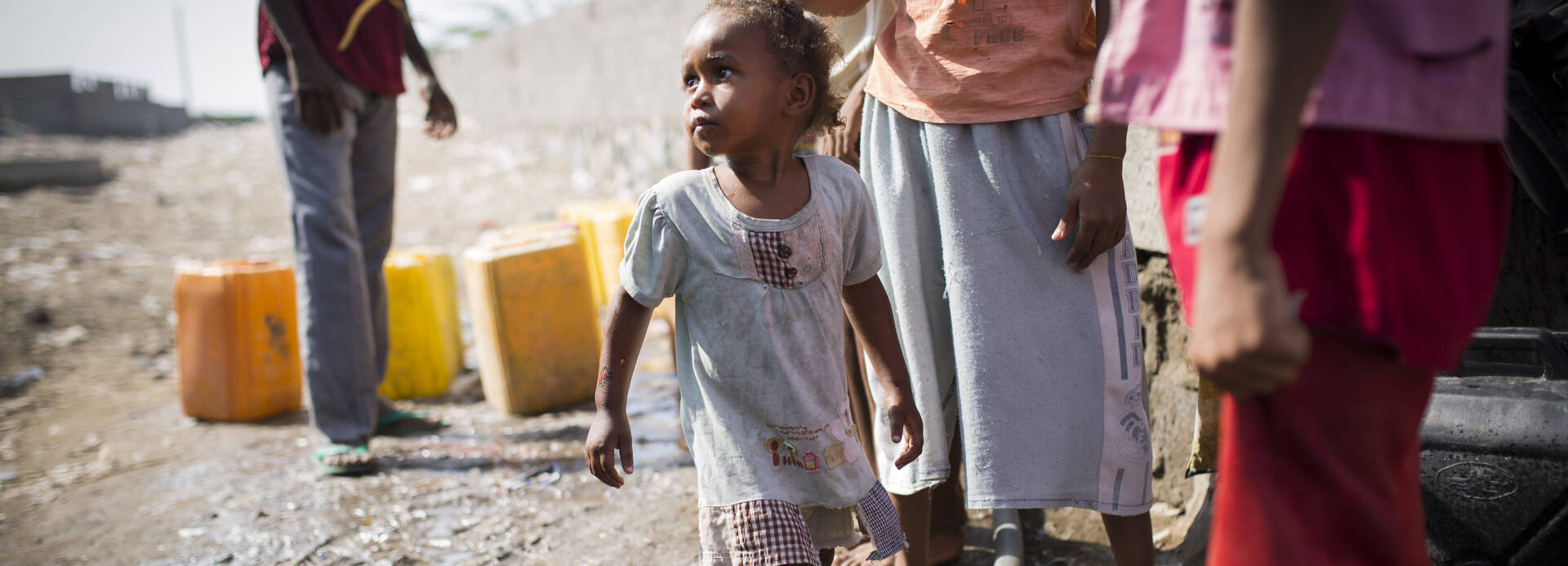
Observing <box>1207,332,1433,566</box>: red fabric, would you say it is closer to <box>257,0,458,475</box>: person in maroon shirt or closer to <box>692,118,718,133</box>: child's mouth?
<box>692,118,718,133</box>: child's mouth

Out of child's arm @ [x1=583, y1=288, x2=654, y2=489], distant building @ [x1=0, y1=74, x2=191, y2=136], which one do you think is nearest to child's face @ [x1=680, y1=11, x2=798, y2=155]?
child's arm @ [x1=583, y1=288, x2=654, y2=489]

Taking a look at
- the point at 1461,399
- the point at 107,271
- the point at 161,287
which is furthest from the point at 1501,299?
the point at 107,271

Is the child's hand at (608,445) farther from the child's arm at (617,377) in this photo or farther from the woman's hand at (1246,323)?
the woman's hand at (1246,323)

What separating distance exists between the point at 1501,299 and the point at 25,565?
3928mm

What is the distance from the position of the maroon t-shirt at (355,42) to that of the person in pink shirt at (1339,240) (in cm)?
321

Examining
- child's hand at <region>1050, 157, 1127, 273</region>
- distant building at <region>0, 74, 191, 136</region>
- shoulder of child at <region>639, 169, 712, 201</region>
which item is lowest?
child's hand at <region>1050, 157, 1127, 273</region>

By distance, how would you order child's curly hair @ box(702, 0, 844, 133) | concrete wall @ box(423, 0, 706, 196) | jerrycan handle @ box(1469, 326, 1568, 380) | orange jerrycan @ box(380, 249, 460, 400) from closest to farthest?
1. jerrycan handle @ box(1469, 326, 1568, 380)
2. child's curly hair @ box(702, 0, 844, 133)
3. orange jerrycan @ box(380, 249, 460, 400)
4. concrete wall @ box(423, 0, 706, 196)

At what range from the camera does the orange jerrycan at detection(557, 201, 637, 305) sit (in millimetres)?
5230

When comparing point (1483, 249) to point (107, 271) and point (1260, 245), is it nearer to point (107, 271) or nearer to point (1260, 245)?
point (1260, 245)

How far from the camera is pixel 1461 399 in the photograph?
1.64 m

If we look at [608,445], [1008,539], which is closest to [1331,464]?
[608,445]

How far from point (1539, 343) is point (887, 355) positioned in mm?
1103

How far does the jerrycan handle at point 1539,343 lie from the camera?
168 centimetres

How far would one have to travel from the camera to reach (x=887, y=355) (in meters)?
1.92
